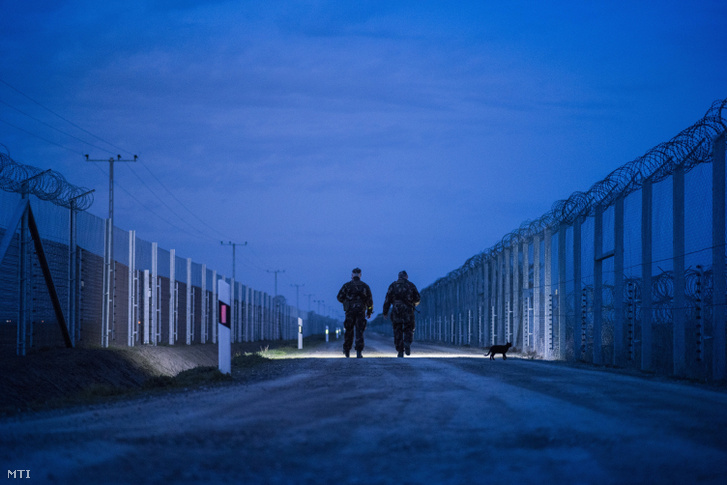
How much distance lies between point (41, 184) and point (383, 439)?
1425 centimetres

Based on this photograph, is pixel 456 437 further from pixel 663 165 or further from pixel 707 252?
pixel 663 165

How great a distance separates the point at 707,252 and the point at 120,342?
15296mm

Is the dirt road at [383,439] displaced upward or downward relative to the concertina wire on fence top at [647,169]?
downward

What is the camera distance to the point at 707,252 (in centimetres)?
1248

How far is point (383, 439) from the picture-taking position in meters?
4.93

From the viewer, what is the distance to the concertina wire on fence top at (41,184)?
1596 centimetres

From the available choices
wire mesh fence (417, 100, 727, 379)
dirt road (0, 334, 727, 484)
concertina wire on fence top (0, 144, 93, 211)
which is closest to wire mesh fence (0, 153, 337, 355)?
concertina wire on fence top (0, 144, 93, 211)

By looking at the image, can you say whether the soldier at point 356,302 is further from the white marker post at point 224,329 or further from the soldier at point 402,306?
the white marker post at point 224,329

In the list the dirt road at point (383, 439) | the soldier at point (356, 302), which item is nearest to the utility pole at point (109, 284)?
the soldier at point (356, 302)

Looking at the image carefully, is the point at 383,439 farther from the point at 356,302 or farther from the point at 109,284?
the point at 109,284

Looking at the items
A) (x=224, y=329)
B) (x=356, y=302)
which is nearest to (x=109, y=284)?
(x=356, y=302)

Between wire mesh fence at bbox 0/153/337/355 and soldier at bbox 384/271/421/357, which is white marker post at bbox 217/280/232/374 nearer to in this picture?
wire mesh fence at bbox 0/153/337/355

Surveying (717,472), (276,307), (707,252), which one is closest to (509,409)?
(717,472)

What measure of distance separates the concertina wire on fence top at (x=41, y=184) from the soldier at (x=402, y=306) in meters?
7.30
